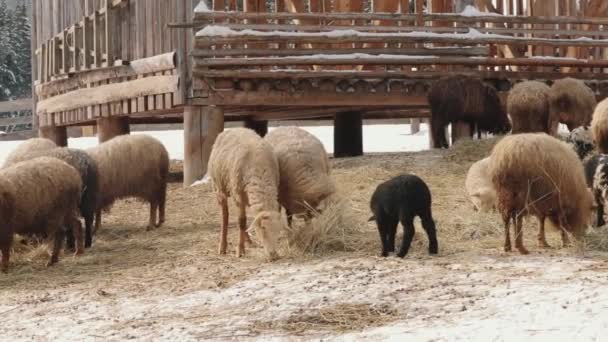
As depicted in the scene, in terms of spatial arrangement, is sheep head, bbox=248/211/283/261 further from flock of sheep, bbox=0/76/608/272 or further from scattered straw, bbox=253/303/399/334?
scattered straw, bbox=253/303/399/334

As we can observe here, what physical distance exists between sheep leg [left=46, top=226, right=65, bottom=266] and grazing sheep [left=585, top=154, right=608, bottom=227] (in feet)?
16.6

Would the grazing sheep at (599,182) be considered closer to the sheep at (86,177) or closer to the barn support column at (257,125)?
the sheep at (86,177)

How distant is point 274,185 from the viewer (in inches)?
351

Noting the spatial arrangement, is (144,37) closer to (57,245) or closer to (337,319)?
(57,245)

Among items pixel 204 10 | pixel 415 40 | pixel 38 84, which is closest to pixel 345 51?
pixel 415 40

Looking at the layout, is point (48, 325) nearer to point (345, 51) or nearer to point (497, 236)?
point (497, 236)

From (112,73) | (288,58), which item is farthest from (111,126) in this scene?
(288,58)

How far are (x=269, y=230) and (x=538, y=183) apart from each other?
7.44 feet

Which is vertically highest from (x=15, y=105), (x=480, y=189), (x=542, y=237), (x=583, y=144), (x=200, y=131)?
(x=15, y=105)

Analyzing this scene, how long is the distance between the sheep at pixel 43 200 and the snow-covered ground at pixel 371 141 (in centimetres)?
1359

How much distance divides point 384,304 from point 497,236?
2940 mm

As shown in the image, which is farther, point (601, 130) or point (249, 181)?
point (601, 130)

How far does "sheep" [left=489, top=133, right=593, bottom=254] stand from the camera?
7.99m

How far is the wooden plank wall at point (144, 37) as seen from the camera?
597 inches
